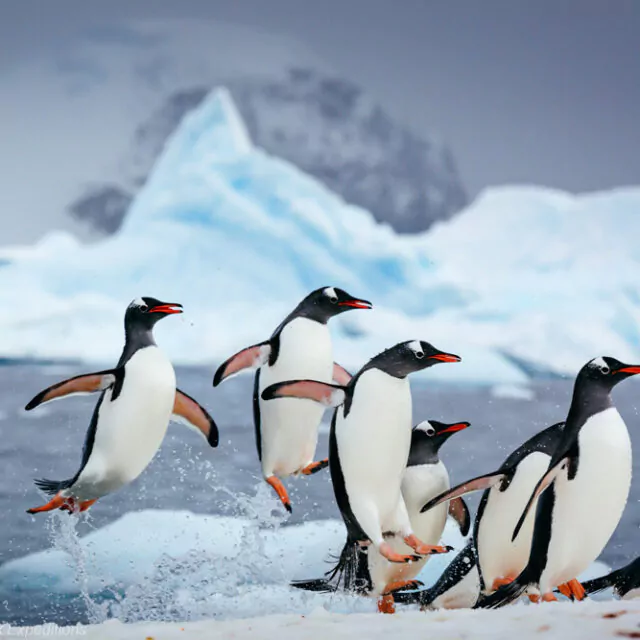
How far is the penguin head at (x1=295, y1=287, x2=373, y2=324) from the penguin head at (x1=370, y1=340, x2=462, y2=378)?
12.3 inches

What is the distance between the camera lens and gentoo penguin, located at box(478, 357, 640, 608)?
2.53 meters

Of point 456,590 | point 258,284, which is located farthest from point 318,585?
point 258,284

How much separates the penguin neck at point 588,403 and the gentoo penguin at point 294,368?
765 mm

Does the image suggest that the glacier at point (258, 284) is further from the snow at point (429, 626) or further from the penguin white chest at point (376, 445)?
the snow at point (429, 626)

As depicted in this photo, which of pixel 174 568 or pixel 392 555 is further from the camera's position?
pixel 174 568

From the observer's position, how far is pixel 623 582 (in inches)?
118

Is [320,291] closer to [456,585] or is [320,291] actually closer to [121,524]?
[456,585]

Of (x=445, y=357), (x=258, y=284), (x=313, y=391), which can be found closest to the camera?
(x=445, y=357)

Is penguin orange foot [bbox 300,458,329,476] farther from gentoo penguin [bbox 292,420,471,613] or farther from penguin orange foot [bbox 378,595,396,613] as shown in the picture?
penguin orange foot [bbox 378,595,396,613]

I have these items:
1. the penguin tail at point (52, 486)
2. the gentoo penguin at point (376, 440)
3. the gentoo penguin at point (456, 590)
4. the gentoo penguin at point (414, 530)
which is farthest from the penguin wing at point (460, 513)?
the penguin tail at point (52, 486)

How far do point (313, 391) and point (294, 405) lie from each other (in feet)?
0.83

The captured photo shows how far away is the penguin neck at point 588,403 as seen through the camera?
8.44 feet

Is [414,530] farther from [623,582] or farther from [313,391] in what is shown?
[623,582]

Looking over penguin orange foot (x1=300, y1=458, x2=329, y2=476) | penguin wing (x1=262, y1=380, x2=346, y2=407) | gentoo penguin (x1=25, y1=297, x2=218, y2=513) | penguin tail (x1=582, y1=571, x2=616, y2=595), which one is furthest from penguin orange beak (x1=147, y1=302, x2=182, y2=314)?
penguin tail (x1=582, y1=571, x2=616, y2=595)
